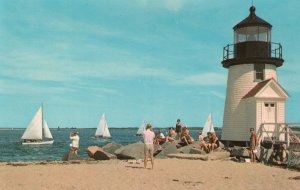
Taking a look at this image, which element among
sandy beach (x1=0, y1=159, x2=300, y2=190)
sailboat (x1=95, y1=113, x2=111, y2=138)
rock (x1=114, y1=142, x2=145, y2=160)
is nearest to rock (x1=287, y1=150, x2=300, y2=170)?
sandy beach (x1=0, y1=159, x2=300, y2=190)

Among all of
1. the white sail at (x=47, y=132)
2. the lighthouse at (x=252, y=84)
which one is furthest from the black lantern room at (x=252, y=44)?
the white sail at (x=47, y=132)

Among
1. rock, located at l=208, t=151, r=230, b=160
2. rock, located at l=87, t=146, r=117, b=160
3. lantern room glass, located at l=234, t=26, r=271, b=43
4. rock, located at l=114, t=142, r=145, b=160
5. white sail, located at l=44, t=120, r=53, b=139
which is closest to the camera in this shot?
rock, located at l=208, t=151, r=230, b=160

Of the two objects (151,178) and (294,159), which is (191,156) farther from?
(151,178)

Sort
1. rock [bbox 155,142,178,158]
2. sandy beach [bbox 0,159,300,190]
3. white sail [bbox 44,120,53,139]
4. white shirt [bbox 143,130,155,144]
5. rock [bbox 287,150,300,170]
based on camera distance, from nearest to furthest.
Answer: sandy beach [bbox 0,159,300,190] → white shirt [bbox 143,130,155,144] → rock [bbox 287,150,300,170] → rock [bbox 155,142,178,158] → white sail [bbox 44,120,53,139]

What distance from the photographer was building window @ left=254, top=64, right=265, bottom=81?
25.7 metres

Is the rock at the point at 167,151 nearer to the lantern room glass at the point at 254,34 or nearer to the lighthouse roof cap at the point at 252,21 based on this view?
the lantern room glass at the point at 254,34

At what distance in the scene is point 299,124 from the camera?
21.0 m

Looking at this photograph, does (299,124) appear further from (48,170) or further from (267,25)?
(48,170)

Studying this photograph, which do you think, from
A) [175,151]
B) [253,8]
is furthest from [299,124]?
[253,8]

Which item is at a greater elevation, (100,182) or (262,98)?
(262,98)

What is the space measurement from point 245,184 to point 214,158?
7356mm

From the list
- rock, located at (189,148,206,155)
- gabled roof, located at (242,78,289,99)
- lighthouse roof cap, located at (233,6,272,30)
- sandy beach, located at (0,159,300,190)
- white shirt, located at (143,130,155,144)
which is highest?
lighthouse roof cap, located at (233,6,272,30)

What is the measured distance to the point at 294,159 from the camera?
18031mm

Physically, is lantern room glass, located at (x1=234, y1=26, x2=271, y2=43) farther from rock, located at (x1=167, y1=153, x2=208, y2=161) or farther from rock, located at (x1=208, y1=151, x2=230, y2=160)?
rock, located at (x1=167, y1=153, x2=208, y2=161)
